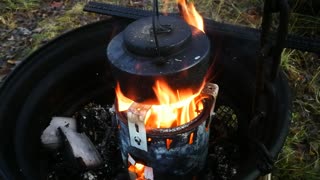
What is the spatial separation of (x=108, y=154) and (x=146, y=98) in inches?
39.6

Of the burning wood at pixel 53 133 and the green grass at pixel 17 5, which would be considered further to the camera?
the green grass at pixel 17 5

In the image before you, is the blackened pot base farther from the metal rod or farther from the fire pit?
the metal rod

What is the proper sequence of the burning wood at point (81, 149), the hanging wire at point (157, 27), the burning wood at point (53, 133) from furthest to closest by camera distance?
the burning wood at point (53, 133) → the burning wood at point (81, 149) → the hanging wire at point (157, 27)

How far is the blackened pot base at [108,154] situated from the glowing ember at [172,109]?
0.41 meters

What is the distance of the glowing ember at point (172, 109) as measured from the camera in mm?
2047

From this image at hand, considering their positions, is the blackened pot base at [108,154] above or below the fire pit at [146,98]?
below

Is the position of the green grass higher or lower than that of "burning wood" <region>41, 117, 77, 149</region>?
higher

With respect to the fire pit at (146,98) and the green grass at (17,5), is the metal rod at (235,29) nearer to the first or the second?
the fire pit at (146,98)

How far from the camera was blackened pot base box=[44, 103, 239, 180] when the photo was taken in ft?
8.76

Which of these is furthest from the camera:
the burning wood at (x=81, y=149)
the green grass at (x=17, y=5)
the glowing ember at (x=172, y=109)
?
the green grass at (x=17, y=5)

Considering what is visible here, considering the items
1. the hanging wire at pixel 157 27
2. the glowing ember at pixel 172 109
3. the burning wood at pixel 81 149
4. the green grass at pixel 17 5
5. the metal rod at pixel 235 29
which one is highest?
the hanging wire at pixel 157 27

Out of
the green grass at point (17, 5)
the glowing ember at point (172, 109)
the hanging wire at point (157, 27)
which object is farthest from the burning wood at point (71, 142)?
the green grass at point (17, 5)

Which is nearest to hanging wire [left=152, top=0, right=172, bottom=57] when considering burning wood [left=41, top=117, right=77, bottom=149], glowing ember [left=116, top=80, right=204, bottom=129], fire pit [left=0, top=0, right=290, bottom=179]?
fire pit [left=0, top=0, right=290, bottom=179]

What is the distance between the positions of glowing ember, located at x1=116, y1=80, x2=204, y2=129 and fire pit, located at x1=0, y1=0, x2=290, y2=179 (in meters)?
0.02
